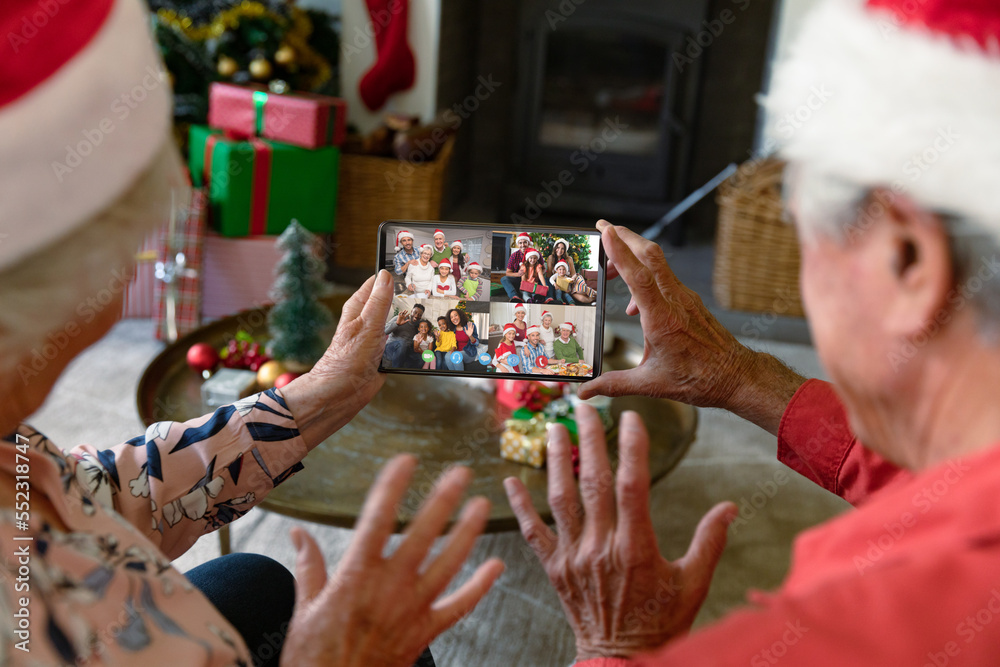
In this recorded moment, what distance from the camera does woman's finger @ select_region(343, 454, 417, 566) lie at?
610 millimetres

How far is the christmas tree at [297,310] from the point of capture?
1802 mm

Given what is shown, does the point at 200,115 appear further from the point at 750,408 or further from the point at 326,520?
the point at 750,408

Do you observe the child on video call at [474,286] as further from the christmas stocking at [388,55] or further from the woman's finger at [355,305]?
the christmas stocking at [388,55]

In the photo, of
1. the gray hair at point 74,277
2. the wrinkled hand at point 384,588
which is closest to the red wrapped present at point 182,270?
the gray hair at point 74,277

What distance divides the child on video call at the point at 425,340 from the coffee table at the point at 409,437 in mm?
253

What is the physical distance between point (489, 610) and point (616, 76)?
8.32ft

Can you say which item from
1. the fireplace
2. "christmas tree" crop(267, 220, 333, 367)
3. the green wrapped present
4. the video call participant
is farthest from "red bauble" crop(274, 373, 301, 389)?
the fireplace

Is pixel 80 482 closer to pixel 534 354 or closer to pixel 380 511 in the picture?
pixel 380 511

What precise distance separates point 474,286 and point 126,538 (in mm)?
620

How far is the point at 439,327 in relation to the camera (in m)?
1.18

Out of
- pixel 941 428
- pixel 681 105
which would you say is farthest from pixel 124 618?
pixel 681 105

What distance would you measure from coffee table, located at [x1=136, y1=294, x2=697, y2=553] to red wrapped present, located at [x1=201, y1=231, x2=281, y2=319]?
27.5 inches

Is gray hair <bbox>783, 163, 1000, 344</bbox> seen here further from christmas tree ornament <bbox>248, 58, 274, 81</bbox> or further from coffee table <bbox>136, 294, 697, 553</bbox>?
christmas tree ornament <bbox>248, 58, 274, 81</bbox>

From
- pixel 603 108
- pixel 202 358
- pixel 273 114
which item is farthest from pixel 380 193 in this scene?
pixel 202 358
